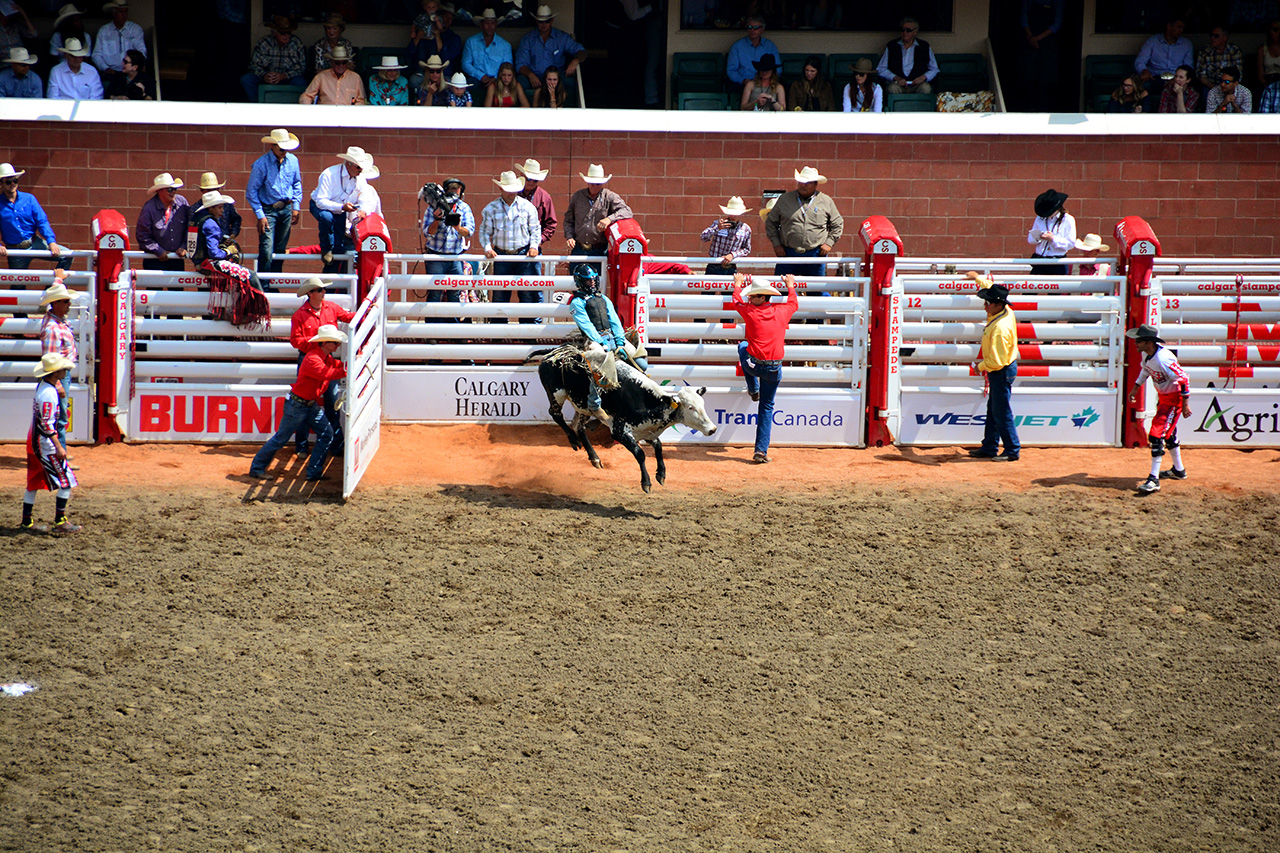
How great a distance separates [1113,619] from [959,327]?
4767 millimetres

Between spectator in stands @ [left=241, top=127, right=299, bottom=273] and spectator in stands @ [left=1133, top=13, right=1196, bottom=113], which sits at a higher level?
spectator in stands @ [left=1133, top=13, right=1196, bottom=113]

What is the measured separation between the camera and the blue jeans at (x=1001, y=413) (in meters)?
12.8

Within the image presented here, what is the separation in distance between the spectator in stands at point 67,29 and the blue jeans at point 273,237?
16.6ft

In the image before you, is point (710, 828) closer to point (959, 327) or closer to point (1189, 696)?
point (1189, 696)

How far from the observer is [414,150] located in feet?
53.8

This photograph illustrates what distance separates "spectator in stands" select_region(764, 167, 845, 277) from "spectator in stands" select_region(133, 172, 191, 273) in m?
6.25

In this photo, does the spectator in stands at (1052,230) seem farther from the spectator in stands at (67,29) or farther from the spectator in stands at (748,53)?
the spectator in stands at (67,29)

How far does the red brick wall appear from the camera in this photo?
16.2m

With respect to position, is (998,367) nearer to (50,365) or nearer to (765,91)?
(765,91)

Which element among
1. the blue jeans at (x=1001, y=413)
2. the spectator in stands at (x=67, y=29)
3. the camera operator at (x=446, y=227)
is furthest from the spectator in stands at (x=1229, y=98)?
the spectator in stands at (x=67, y=29)

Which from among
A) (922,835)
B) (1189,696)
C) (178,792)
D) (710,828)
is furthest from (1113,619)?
(178,792)

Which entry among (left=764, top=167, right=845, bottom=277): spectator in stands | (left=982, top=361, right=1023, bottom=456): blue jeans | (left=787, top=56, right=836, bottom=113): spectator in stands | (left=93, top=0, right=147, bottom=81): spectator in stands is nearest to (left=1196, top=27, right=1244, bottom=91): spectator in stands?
(left=787, top=56, right=836, bottom=113): spectator in stands

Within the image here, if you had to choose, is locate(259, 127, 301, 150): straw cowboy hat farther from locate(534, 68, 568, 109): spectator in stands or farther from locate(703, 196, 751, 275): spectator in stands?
locate(703, 196, 751, 275): spectator in stands

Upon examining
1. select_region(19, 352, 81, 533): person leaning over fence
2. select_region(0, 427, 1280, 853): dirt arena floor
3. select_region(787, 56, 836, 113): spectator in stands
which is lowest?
select_region(0, 427, 1280, 853): dirt arena floor
